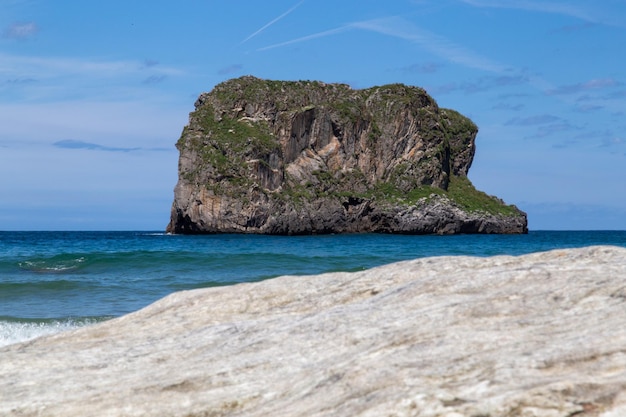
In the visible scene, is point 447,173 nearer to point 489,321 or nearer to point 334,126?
point 334,126

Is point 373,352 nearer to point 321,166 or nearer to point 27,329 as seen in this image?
point 27,329

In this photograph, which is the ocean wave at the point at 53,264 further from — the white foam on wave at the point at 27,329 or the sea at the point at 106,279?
the white foam on wave at the point at 27,329

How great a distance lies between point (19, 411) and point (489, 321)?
12.2ft

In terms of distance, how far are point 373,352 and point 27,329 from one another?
14.2m

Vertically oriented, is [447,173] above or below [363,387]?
above

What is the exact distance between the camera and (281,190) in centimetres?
12494

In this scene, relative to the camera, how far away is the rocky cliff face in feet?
393

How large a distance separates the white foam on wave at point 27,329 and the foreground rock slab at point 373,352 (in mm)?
9316

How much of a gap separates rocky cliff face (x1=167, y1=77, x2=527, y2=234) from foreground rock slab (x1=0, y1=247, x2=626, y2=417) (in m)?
110

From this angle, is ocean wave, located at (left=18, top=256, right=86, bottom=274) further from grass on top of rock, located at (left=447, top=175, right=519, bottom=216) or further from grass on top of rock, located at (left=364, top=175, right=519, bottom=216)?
grass on top of rock, located at (left=447, top=175, right=519, bottom=216)

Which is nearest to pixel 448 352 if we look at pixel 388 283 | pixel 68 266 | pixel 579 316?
pixel 579 316

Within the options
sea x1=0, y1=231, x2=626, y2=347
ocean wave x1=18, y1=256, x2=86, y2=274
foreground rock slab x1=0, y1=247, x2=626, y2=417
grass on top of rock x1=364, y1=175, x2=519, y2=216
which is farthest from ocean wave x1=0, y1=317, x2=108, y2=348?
grass on top of rock x1=364, y1=175, x2=519, y2=216

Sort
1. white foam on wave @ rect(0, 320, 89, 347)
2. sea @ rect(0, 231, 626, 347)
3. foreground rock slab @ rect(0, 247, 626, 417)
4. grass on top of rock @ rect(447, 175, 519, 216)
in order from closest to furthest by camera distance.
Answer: foreground rock slab @ rect(0, 247, 626, 417)
white foam on wave @ rect(0, 320, 89, 347)
sea @ rect(0, 231, 626, 347)
grass on top of rock @ rect(447, 175, 519, 216)

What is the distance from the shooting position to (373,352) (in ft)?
18.3
